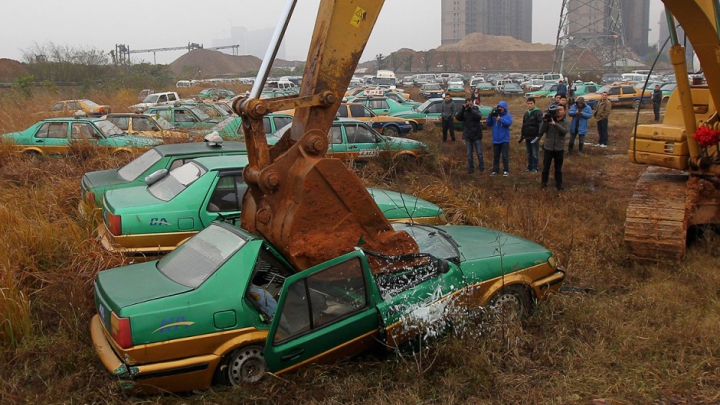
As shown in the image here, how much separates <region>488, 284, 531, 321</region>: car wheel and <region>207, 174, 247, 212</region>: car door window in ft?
11.3

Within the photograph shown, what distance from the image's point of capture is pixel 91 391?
179 inches

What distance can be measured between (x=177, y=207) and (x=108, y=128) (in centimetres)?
763

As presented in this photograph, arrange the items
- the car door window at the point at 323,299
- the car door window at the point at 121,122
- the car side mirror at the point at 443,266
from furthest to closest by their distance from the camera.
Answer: the car door window at the point at 121,122 < the car side mirror at the point at 443,266 < the car door window at the point at 323,299

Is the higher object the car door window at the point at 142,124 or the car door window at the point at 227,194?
the car door window at the point at 142,124

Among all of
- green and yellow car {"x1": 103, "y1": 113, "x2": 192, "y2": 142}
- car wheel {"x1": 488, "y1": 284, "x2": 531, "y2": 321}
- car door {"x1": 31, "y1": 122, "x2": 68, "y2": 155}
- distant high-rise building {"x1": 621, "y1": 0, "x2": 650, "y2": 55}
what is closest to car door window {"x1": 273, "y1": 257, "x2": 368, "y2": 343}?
car wheel {"x1": 488, "y1": 284, "x2": 531, "y2": 321}

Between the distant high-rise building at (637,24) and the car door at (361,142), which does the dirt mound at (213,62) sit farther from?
the car door at (361,142)

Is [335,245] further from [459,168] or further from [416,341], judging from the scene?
[459,168]

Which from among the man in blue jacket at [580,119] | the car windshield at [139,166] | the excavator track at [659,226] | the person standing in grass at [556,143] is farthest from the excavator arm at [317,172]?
the man in blue jacket at [580,119]

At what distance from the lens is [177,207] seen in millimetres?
7133

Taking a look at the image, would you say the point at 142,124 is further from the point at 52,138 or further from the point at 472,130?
the point at 472,130

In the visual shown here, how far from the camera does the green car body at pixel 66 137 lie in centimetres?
1307

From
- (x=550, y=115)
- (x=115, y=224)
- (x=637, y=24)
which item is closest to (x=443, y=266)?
(x=115, y=224)

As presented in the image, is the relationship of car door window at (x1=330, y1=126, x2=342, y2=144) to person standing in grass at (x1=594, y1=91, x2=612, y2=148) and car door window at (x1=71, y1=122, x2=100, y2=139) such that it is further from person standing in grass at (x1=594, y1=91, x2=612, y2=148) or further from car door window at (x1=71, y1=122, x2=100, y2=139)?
person standing in grass at (x1=594, y1=91, x2=612, y2=148)

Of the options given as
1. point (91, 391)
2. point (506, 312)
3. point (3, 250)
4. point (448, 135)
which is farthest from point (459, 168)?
point (91, 391)
